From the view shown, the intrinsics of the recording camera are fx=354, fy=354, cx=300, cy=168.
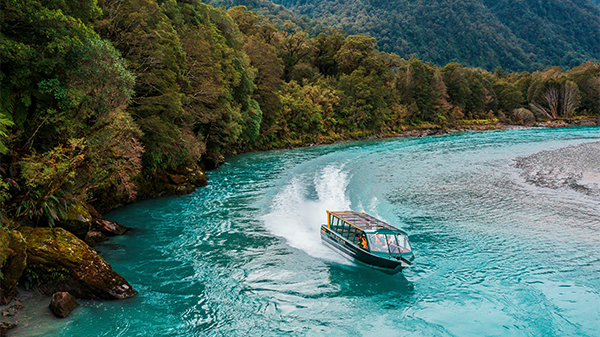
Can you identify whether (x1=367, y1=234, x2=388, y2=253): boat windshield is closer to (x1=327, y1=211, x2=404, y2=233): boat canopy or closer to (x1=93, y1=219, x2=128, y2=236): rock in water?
(x1=327, y1=211, x2=404, y2=233): boat canopy

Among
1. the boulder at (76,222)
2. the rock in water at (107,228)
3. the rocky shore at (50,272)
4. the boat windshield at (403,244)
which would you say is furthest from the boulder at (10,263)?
the boat windshield at (403,244)

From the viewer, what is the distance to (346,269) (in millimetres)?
16750

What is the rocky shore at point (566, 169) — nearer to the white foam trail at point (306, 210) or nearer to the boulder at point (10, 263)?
the white foam trail at point (306, 210)

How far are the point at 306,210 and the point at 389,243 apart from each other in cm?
→ 1018

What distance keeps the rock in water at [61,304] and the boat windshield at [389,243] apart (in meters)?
11.9

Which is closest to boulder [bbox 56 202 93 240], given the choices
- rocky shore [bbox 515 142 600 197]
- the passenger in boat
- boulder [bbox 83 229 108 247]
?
boulder [bbox 83 229 108 247]

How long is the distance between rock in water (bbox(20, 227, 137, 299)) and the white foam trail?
916 cm

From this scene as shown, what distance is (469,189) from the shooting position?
1178 inches

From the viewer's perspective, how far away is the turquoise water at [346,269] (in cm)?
1212

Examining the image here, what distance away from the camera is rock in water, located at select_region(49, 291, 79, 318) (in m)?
11.4

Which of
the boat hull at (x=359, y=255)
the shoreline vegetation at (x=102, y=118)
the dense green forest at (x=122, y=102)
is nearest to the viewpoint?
the shoreline vegetation at (x=102, y=118)

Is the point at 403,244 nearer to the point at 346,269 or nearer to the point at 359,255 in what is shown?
the point at 359,255

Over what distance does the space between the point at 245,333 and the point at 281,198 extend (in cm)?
1667

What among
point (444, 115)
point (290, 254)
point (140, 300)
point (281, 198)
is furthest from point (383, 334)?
point (444, 115)
